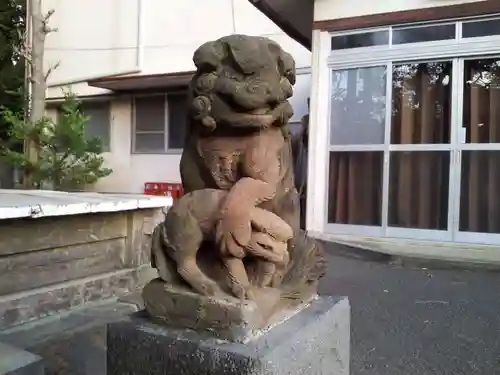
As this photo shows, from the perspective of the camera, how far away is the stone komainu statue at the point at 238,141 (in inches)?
59.5

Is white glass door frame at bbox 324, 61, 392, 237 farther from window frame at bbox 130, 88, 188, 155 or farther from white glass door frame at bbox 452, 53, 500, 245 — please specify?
window frame at bbox 130, 88, 188, 155

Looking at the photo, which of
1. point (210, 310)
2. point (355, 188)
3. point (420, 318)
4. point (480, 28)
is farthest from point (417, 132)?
point (210, 310)

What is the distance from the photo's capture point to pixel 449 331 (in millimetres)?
3016

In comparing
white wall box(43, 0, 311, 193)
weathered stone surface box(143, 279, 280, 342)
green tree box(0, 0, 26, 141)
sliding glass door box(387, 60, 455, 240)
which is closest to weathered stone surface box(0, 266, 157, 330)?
weathered stone surface box(143, 279, 280, 342)

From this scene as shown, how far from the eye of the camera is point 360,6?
5820 mm

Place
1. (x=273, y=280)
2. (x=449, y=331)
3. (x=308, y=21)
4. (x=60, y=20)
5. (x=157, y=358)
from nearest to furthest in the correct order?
(x=157, y=358)
(x=273, y=280)
(x=449, y=331)
(x=308, y=21)
(x=60, y=20)

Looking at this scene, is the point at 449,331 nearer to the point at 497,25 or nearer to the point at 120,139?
the point at 497,25

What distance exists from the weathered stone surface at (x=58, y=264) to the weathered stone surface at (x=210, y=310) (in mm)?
1558

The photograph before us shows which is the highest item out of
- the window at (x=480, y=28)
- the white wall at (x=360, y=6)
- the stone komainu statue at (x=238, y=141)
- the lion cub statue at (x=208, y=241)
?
the white wall at (x=360, y=6)

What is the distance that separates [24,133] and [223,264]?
804cm

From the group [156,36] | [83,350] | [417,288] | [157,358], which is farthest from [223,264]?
[156,36]

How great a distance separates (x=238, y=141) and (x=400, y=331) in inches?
78.9

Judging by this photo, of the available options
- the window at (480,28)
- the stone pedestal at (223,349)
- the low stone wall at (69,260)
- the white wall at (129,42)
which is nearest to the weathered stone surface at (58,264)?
the low stone wall at (69,260)

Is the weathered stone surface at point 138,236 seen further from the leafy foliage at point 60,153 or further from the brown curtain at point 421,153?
the leafy foliage at point 60,153
